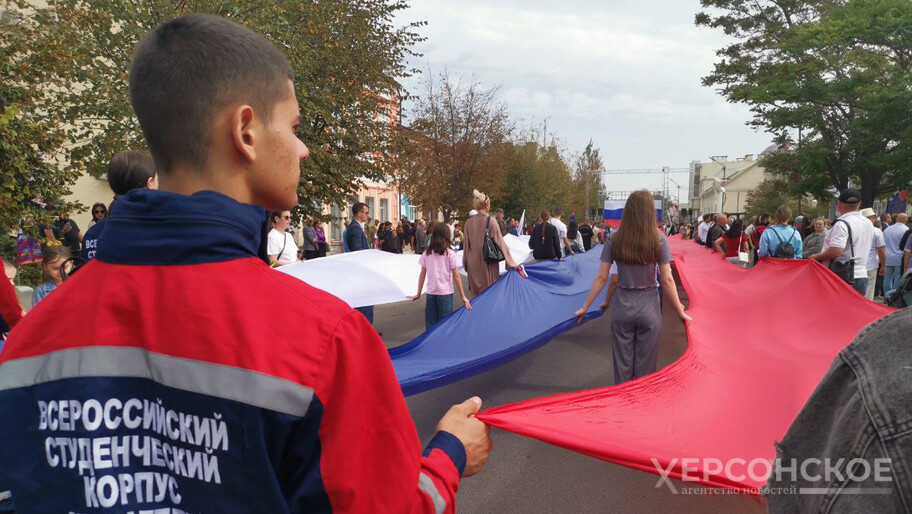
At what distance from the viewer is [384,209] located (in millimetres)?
46500

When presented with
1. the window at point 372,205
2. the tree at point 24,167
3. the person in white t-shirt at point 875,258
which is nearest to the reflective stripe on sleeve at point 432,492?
the tree at point 24,167

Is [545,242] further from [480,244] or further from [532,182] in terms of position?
[532,182]

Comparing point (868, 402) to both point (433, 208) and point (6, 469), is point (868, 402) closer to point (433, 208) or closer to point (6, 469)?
point (6, 469)

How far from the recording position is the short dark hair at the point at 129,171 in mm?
3520

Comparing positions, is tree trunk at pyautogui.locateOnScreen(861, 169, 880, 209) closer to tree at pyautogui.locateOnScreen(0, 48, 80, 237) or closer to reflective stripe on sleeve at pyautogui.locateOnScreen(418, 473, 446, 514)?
tree at pyautogui.locateOnScreen(0, 48, 80, 237)

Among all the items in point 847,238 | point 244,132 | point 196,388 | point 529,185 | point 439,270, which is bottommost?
point 439,270

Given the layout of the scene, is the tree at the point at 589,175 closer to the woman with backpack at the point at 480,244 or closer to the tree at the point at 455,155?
the tree at the point at 455,155

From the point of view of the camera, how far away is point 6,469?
3.60 ft

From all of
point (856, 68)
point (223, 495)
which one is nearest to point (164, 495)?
point (223, 495)

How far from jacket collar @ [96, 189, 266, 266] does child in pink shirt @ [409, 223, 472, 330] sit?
22.0 feet

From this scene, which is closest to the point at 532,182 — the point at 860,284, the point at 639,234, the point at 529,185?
the point at 529,185

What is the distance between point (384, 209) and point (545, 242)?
111 ft

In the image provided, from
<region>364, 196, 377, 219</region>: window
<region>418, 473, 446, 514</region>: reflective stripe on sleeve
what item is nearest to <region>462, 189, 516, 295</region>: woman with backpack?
<region>418, 473, 446, 514</region>: reflective stripe on sleeve

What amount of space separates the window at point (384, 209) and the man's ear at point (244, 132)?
146 ft
